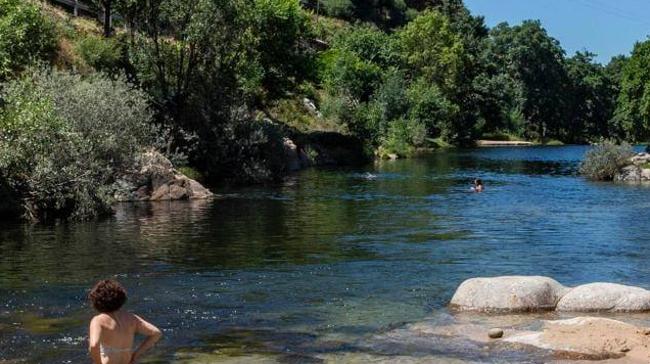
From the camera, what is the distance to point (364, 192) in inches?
1772

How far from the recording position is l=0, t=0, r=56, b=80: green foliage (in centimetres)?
3964

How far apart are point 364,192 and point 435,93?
225 feet

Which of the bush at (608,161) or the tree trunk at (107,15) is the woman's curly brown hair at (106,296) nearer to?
the tree trunk at (107,15)

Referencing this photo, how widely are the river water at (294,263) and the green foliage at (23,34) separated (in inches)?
461

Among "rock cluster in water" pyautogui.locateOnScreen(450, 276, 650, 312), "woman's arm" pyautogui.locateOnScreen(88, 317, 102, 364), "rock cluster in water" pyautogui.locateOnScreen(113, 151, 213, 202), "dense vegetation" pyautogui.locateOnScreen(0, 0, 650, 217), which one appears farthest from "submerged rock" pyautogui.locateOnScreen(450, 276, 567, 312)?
"rock cluster in water" pyautogui.locateOnScreen(113, 151, 213, 202)

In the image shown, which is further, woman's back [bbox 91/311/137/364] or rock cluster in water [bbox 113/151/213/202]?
rock cluster in water [bbox 113/151/213/202]

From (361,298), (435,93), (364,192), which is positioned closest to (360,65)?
(435,93)

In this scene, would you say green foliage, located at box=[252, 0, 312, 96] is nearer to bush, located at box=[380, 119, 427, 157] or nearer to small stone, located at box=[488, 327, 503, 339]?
bush, located at box=[380, 119, 427, 157]

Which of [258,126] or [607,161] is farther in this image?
[607,161]

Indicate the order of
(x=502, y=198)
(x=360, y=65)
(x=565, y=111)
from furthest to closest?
(x=565, y=111), (x=360, y=65), (x=502, y=198)

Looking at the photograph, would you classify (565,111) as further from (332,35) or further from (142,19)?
(142,19)

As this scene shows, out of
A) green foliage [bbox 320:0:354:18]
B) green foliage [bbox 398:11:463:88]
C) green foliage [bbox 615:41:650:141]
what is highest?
green foliage [bbox 320:0:354:18]

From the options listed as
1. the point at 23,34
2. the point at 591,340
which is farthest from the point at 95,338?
the point at 23,34

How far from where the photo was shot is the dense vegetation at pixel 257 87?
3253 centimetres
